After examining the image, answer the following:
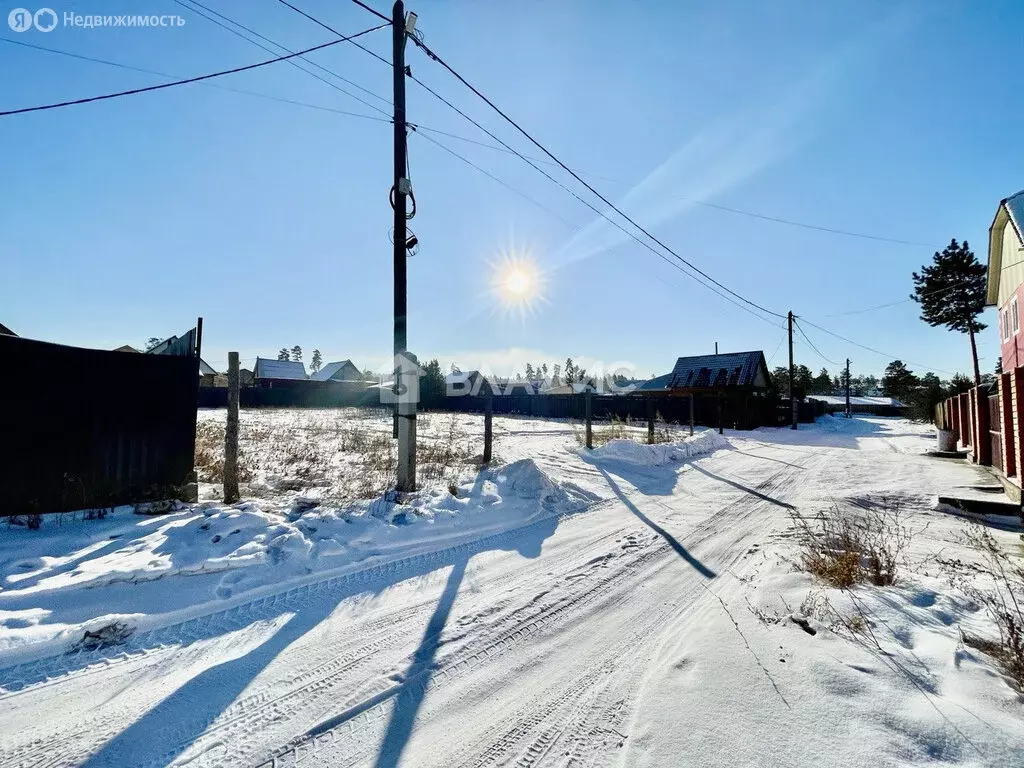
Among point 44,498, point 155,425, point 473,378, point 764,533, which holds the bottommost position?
point 764,533

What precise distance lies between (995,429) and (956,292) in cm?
2726

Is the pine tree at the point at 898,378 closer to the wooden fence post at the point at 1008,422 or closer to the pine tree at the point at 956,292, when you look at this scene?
the pine tree at the point at 956,292

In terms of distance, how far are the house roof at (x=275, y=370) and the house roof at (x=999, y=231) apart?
56.8 metres

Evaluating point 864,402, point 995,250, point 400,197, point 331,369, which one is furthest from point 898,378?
point 331,369

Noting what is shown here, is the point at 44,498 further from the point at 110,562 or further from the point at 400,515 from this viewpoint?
the point at 400,515

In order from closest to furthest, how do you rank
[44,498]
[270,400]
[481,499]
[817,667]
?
[817,667] → [44,498] → [481,499] → [270,400]

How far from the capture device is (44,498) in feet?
15.2

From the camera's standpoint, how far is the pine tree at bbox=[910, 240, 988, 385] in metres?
26.5

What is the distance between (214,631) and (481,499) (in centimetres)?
361

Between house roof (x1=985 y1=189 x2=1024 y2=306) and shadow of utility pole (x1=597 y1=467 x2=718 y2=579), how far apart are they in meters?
14.5

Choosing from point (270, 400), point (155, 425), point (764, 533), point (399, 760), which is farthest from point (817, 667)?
point (270, 400)

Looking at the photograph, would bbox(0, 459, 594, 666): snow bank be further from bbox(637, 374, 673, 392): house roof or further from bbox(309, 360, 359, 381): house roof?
bbox(309, 360, 359, 381): house roof

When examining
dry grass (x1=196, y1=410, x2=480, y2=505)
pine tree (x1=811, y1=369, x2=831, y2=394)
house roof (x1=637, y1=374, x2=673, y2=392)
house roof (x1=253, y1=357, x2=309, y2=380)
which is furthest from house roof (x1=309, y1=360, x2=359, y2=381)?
pine tree (x1=811, y1=369, x2=831, y2=394)

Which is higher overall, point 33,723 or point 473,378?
point 473,378
